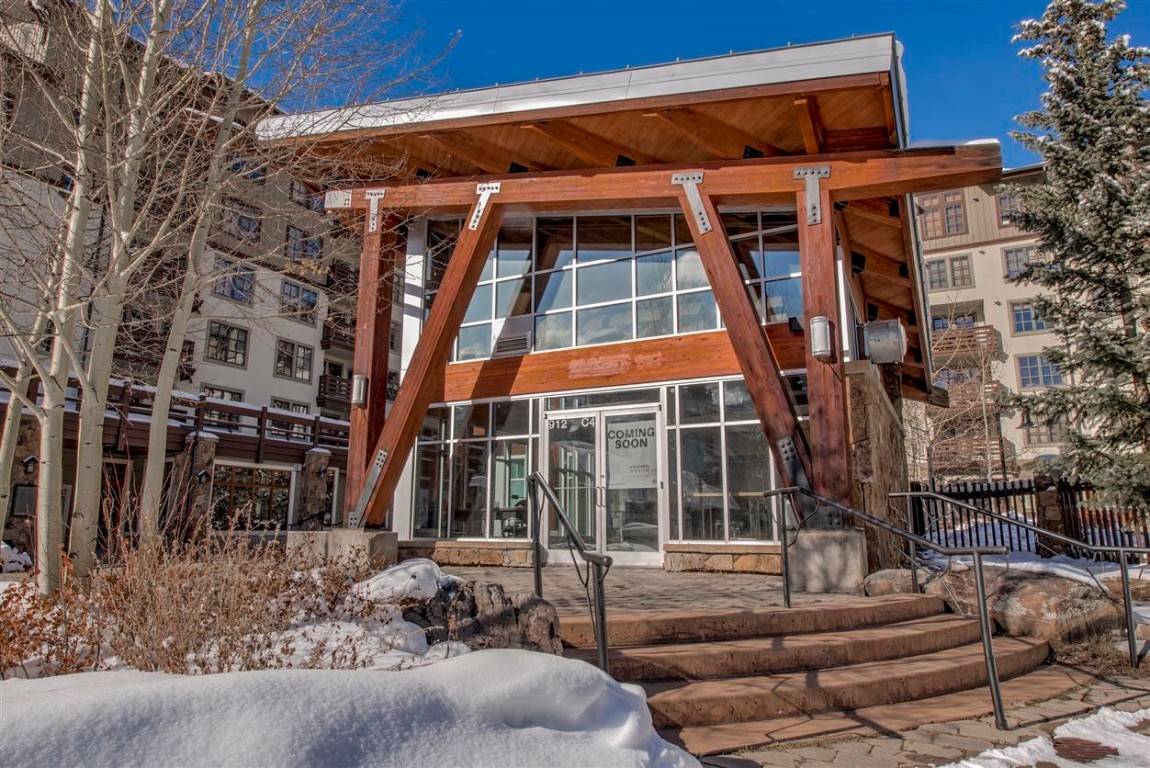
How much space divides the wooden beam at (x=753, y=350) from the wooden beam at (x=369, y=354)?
4.34 meters

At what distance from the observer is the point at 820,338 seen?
8219 mm

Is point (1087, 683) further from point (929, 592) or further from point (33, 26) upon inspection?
point (33, 26)

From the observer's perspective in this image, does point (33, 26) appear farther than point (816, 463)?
No

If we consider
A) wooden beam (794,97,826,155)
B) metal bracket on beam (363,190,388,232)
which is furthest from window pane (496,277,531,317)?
wooden beam (794,97,826,155)

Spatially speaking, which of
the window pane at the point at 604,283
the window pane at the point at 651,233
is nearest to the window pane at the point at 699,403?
the window pane at the point at 604,283

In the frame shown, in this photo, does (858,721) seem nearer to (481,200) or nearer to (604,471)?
(604,471)

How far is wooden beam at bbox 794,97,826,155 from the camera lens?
8345 mm

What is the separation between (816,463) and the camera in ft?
26.5

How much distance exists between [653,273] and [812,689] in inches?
295

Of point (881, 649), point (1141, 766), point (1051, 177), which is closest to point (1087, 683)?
point (881, 649)

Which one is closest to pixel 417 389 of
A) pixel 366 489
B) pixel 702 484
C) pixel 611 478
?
pixel 366 489

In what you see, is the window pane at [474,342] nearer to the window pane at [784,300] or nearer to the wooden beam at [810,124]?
the window pane at [784,300]

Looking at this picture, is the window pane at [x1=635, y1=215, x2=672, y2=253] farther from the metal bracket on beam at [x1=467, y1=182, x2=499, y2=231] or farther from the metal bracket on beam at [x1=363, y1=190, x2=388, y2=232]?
the metal bracket on beam at [x1=363, y1=190, x2=388, y2=232]

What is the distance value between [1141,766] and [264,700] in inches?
163
